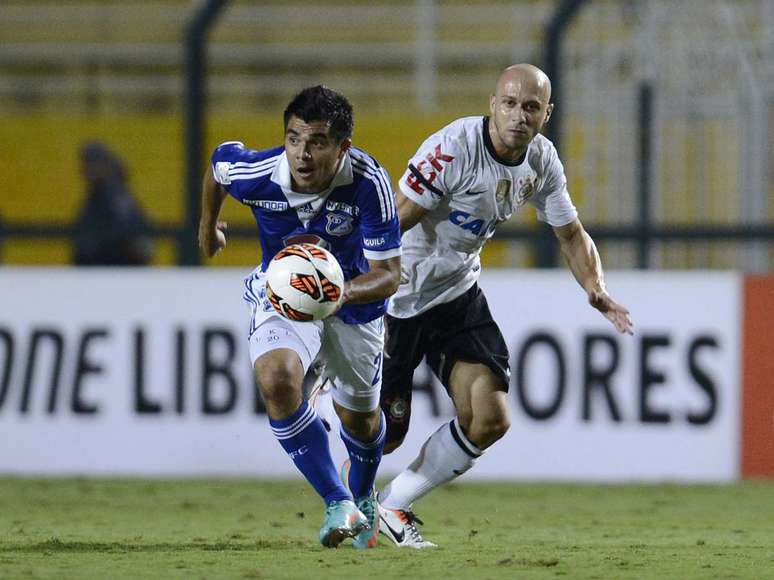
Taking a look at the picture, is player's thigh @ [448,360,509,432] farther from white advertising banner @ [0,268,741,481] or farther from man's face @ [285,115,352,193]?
white advertising banner @ [0,268,741,481]

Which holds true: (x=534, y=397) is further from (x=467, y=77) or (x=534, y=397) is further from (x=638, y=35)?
(x=467, y=77)

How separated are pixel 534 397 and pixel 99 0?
8.62 metres

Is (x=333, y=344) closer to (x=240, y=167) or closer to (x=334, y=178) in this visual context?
(x=334, y=178)

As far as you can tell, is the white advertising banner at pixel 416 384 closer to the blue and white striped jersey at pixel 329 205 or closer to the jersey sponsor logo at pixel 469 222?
the jersey sponsor logo at pixel 469 222

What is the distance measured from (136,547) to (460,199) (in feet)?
6.70

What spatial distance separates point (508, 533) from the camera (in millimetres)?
7445

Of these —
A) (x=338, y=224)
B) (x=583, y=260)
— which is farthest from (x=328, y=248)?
(x=583, y=260)

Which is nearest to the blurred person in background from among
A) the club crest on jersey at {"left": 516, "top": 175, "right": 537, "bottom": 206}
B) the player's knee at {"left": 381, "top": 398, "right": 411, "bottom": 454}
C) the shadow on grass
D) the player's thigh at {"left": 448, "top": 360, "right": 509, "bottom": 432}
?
the player's knee at {"left": 381, "top": 398, "right": 411, "bottom": 454}

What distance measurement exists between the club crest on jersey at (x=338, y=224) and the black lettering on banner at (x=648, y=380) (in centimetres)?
418

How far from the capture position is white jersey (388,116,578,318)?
6.73m

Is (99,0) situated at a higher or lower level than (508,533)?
higher

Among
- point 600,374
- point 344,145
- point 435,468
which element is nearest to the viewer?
point 344,145

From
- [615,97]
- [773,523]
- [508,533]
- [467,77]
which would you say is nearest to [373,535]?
[508,533]

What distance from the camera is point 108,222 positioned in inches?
422
